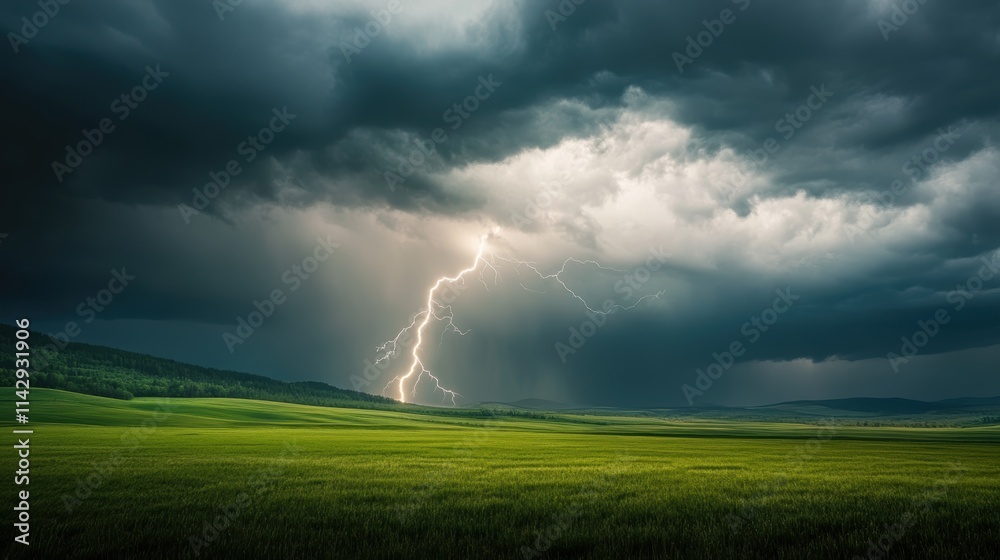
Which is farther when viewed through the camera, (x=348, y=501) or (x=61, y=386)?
(x=61, y=386)

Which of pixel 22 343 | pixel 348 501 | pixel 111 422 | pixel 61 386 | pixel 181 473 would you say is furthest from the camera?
pixel 61 386

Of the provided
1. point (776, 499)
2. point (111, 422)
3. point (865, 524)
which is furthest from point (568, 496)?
point (111, 422)

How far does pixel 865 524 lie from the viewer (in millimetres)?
A: 11266

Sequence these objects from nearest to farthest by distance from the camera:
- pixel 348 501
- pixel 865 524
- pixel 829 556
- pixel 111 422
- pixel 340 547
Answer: pixel 829 556 < pixel 340 547 < pixel 865 524 < pixel 348 501 < pixel 111 422

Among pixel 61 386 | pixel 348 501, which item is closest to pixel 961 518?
pixel 348 501

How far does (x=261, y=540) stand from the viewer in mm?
9766

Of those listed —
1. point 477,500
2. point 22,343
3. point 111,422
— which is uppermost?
point 22,343

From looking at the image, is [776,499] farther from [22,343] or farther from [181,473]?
[22,343]

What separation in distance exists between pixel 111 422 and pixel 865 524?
103295 mm

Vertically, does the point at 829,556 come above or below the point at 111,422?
above

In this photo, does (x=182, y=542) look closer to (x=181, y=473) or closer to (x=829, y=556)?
(x=829, y=556)

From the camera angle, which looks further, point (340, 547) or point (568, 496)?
point (568, 496)

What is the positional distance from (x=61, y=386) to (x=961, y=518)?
226 m

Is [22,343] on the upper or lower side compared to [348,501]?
upper
